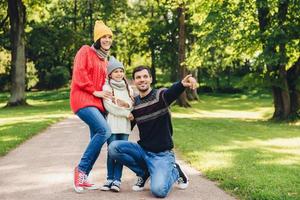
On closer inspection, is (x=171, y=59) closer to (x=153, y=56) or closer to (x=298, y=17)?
(x=153, y=56)

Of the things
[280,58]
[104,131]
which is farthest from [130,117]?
[280,58]

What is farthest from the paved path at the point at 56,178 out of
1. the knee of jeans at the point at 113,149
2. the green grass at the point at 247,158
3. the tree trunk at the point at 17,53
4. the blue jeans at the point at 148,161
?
the tree trunk at the point at 17,53

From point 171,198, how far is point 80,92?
75.5 inches

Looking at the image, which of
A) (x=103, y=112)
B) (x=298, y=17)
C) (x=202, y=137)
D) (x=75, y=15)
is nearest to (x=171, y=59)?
(x=75, y=15)

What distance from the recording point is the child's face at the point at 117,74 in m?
6.70

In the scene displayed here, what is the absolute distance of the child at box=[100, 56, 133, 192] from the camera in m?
6.70

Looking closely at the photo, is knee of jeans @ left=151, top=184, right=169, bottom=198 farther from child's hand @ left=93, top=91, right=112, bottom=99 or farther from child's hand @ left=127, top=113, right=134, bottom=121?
child's hand @ left=93, top=91, right=112, bottom=99

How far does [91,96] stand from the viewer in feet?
22.1

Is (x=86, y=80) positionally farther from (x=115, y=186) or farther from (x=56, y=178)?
(x=56, y=178)

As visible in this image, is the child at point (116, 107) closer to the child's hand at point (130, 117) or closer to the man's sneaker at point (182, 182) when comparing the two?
the child's hand at point (130, 117)

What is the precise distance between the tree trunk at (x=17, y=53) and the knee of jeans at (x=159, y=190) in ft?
83.2

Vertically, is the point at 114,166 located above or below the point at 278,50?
below

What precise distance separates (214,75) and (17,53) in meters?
24.1

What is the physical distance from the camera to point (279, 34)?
19.1m
